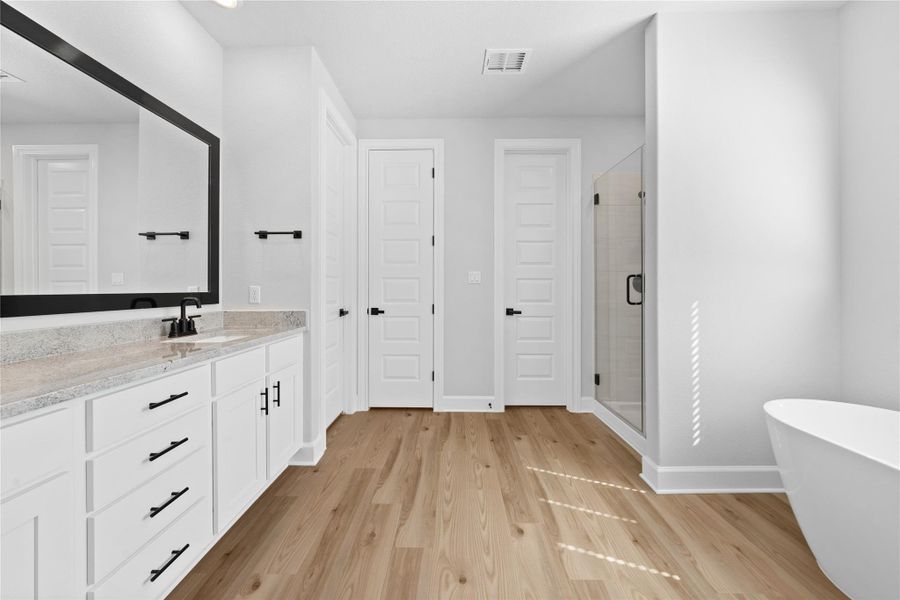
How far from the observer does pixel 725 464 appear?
2.27 meters

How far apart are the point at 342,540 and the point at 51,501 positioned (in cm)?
114

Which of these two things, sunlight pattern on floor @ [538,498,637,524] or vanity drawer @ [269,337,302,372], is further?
vanity drawer @ [269,337,302,372]

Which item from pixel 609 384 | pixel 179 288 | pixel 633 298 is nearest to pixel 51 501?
pixel 179 288

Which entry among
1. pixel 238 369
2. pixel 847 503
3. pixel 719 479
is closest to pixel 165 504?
pixel 238 369

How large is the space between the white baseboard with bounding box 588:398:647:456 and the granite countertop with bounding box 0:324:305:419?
2.39 meters

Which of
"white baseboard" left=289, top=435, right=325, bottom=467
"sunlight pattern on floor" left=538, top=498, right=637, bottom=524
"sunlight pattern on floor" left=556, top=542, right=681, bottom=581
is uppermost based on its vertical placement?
"white baseboard" left=289, top=435, right=325, bottom=467

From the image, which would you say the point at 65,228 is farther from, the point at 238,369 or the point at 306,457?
the point at 306,457

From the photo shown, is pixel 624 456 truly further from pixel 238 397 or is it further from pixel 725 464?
pixel 238 397

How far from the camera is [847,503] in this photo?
4.56 ft

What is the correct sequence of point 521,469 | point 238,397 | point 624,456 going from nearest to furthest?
point 238,397, point 521,469, point 624,456

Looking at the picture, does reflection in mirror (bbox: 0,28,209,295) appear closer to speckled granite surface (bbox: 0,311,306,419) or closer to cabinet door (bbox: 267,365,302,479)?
speckled granite surface (bbox: 0,311,306,419)

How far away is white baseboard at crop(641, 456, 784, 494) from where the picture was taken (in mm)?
2244

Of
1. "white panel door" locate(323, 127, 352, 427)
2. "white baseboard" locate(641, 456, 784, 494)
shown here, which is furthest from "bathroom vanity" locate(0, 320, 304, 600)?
"white baseboard" locate(641, 456, 784, 494)

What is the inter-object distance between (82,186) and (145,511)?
126 centimetres
